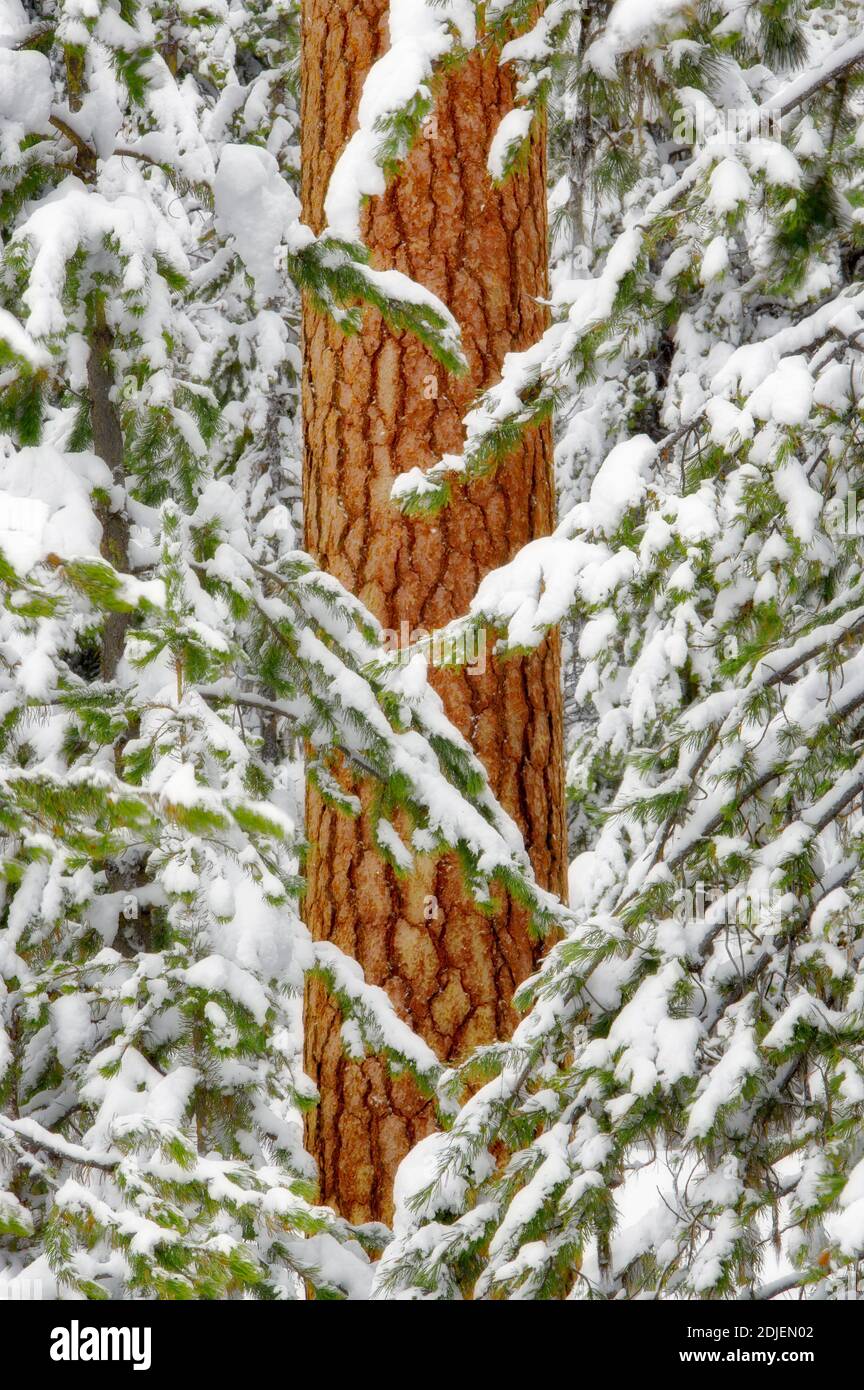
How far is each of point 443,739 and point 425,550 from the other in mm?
622

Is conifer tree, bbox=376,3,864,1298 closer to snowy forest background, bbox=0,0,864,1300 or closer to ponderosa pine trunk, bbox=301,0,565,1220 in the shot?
snowy forest background, bbox=0,0,864,1300

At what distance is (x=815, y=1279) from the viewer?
7.84ft

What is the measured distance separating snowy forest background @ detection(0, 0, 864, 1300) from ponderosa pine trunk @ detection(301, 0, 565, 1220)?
16cm

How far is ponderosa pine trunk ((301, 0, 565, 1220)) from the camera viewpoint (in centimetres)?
338

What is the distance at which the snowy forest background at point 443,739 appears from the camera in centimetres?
250

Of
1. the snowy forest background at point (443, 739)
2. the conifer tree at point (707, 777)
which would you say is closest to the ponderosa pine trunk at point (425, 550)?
the snowy forest background at point (443, 739)

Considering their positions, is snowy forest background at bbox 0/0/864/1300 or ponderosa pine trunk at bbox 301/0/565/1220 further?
ponderosa pine trunk at bbox 301/0/565/1220

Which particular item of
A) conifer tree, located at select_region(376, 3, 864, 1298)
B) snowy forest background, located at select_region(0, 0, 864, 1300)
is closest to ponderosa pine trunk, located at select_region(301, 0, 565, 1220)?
snowy forest background, located at select_region(0, 0, 864, 1300)

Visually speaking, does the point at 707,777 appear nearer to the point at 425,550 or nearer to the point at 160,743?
the point at 425,550

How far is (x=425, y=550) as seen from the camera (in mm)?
3488

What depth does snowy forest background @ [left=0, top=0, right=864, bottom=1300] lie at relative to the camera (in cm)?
250

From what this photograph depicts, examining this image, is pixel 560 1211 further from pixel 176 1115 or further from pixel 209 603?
pixel 209 603

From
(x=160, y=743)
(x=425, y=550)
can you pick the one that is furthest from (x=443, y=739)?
(x=160, y=743)
